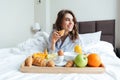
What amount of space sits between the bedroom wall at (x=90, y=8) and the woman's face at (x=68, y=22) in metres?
1.18

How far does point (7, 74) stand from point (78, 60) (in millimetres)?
415

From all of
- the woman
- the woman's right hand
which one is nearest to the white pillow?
the woman

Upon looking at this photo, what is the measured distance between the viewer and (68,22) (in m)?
1.85

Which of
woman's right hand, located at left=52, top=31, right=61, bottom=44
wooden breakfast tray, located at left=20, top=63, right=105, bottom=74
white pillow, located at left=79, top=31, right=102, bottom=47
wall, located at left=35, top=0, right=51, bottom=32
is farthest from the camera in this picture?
wall, located at left=35, top=0, right=51, bottom=32

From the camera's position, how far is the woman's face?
71.9 inches

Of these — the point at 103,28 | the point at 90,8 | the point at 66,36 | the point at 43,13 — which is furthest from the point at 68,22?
the point at 43,13

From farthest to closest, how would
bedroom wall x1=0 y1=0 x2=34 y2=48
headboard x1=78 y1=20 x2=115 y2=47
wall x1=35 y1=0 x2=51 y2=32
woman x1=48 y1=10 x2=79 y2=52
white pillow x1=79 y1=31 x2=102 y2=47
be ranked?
wall x1=35 y1=0 x2=51 y2=32, bedroom wall x1=0 y1=0 x2=34 y2=48, headboard x1=78 y1=20 x2=115 y2=47, white pillow x1=79 y1=31 x2=102 y2=47, woman x1=48 y1=10 x2=79 y2=52

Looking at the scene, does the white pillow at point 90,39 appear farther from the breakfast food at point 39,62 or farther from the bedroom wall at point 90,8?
the breakfast food at point 39,62

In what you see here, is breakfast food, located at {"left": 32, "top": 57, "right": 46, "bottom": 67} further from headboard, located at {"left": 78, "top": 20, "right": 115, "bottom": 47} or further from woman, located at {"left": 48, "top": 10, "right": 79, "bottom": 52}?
headboard, located at {"left": 78, "top": 20, "right": 115, "bottom": 47}

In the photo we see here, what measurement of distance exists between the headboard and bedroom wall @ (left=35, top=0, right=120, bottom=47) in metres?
0.11

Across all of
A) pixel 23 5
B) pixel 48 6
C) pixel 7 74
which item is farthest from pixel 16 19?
pixel 7 74

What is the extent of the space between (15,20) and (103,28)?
1356mm

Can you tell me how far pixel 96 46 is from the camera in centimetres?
220

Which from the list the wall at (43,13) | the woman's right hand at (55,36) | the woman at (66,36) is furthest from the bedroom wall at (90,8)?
the woman's right hand at (55,36)
